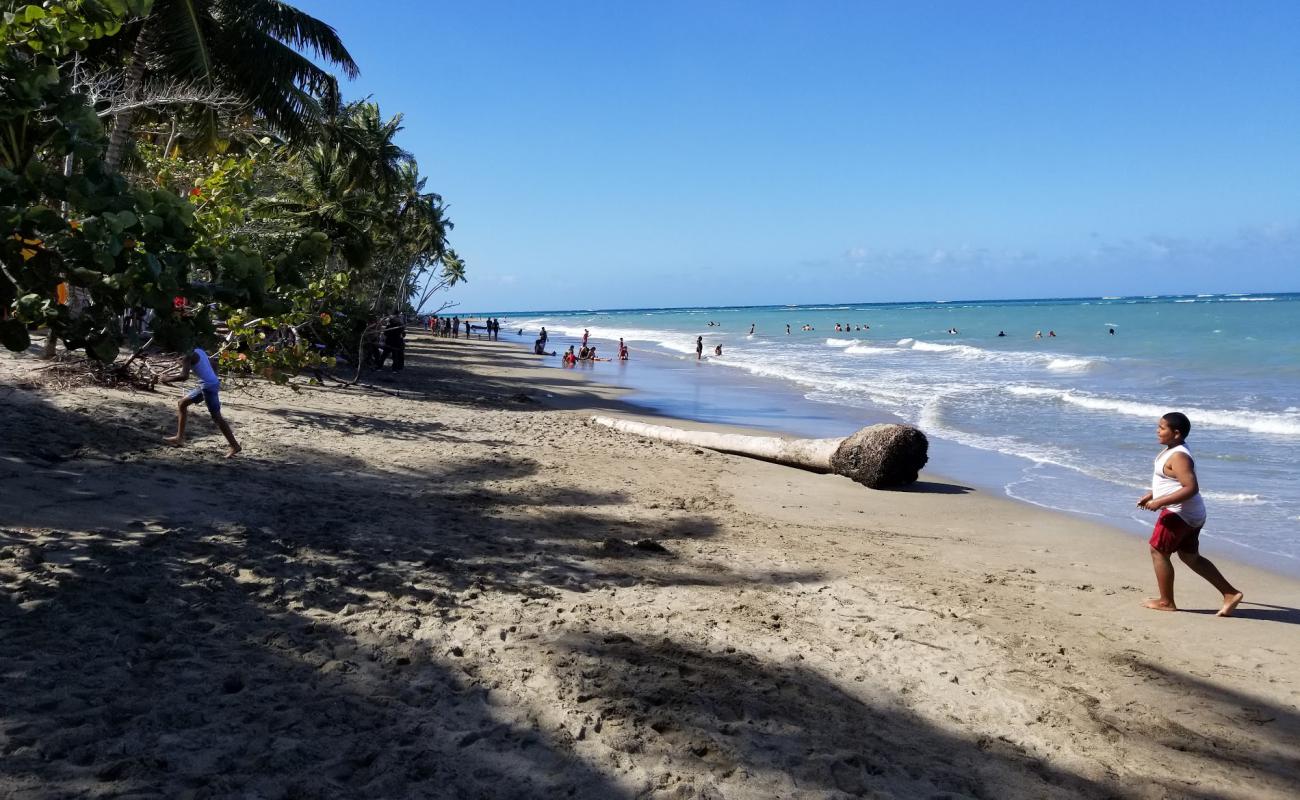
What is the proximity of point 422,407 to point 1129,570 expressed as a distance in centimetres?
1128

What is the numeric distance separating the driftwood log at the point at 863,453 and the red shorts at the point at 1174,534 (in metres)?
4.38

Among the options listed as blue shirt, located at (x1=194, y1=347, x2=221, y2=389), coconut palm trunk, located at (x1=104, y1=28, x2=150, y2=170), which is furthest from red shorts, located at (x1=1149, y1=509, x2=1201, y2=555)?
coconut palm trunk, located at (x1=104, y1=28, x2=150, y2=170)

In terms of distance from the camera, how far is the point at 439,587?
204 inches

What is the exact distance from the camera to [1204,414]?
56.1ft

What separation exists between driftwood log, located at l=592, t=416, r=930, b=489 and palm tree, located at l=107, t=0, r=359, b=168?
10.2 meters

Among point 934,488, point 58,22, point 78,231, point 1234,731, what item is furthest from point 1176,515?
point 58,22

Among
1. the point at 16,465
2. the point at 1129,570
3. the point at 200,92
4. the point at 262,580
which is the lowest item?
the point at 1129,570

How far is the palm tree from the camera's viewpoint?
12.9 meters

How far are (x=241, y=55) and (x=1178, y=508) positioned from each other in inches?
613

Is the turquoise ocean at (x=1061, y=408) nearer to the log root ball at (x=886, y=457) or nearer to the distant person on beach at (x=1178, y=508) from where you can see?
the log root ball at (x=886, y=457)

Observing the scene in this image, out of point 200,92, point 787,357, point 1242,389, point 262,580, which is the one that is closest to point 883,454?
point 262,580

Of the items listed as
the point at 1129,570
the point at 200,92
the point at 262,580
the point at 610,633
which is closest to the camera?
the point at 610,633

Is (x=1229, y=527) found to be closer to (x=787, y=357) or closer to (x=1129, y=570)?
(x=1129, y=570)

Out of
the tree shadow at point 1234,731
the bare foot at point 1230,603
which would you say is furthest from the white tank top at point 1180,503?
the tree shadow at point 1234,731
